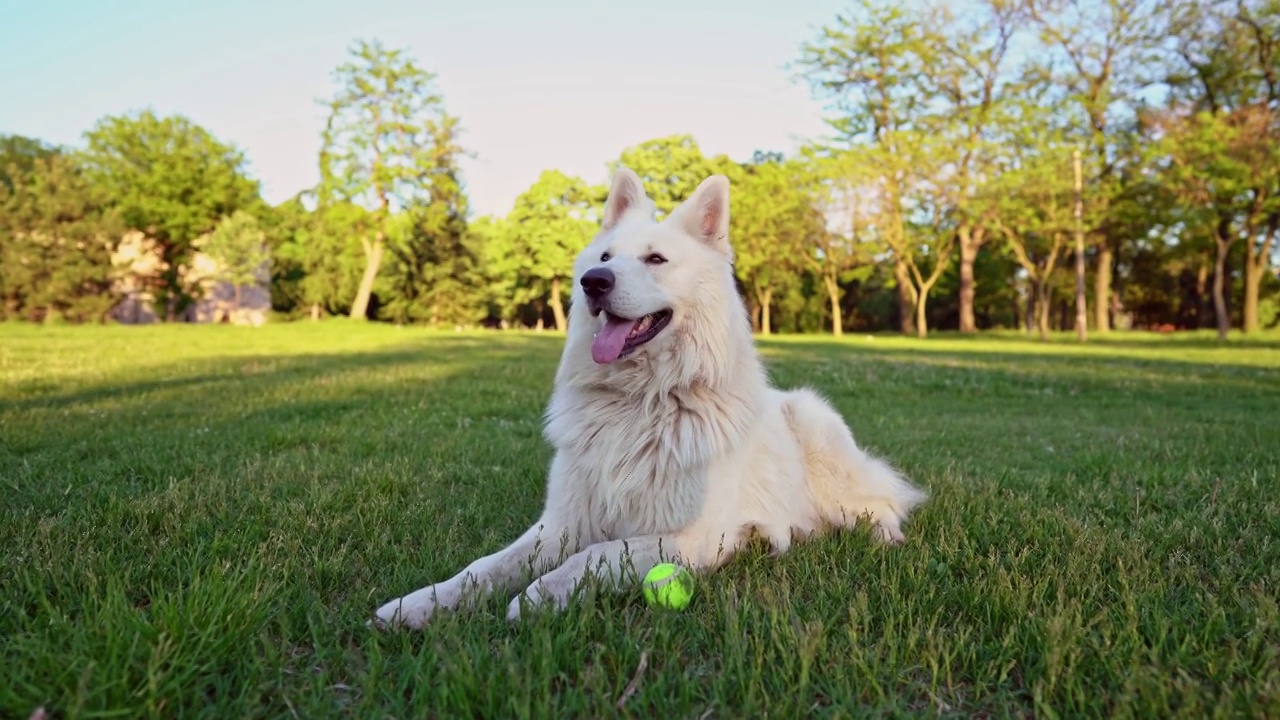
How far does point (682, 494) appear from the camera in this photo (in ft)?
9.88

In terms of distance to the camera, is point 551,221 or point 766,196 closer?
point 766,196

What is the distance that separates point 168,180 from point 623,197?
4906 centimetres

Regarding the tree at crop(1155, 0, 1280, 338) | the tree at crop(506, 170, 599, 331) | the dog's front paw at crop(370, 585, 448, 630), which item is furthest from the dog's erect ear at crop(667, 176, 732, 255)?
the tree at crop(506, 170, 599, 331)

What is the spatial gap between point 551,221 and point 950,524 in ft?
158

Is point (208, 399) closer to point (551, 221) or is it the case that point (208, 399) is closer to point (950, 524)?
point (950, 524)

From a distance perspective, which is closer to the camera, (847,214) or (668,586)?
(668,586)

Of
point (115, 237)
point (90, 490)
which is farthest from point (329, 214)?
point (90, 490)

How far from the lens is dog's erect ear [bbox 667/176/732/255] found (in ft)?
11.9

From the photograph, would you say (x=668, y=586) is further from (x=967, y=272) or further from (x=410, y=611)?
(x=967, y=272)

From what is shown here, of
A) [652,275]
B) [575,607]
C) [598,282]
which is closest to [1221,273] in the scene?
[652,275]

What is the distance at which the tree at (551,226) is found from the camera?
48.7m

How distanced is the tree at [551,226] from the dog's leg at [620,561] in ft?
151

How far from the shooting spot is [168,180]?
42.6m

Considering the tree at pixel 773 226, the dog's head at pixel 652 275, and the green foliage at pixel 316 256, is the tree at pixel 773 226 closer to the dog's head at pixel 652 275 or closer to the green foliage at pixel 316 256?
the green foliage at pixel 316 256
